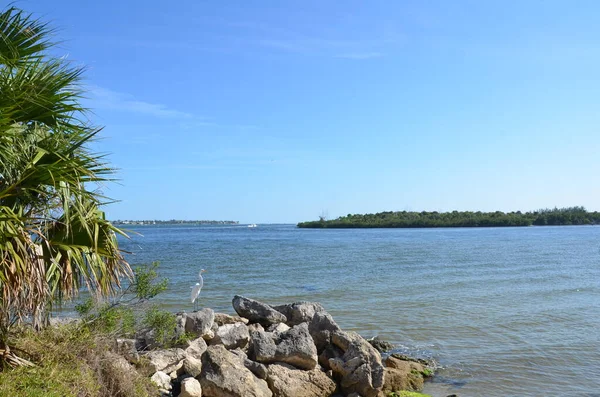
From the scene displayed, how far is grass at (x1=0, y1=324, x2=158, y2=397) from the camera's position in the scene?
245 inches

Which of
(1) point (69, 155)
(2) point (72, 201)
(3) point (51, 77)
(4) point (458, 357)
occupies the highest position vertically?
(3) point (51, 77)

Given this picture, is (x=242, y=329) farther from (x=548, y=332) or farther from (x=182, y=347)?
(x=548, y=332)

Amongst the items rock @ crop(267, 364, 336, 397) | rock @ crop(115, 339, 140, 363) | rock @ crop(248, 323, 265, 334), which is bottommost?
rock @ crop(267, 364, 336, 397)

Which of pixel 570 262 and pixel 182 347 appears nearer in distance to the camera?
pixel 182 347

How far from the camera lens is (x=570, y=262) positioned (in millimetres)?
33750

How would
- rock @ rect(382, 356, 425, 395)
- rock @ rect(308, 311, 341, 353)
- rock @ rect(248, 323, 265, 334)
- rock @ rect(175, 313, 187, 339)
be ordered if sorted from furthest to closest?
1. rock @ rect(248, 323, 265, 334)
2. rock @ rect(308, 311, 341, 353)
3. rock @ rect(382, 356, 425, 395)
4. rock @ rect(175, 313, 187, 339)

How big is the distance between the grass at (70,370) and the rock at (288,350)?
220cm

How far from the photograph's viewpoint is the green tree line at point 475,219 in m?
124

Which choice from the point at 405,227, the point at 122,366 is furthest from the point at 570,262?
the point at 405,227

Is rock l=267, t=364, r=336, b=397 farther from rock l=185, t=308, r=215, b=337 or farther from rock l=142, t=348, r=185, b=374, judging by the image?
rock l=185, t=308, r=215, b=337

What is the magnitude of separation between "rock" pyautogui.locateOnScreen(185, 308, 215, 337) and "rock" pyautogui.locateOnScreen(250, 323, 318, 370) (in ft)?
3.16

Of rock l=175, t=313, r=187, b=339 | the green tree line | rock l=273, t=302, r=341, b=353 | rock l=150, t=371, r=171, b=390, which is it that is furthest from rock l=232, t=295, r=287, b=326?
the green tree line

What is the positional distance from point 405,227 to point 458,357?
11581 cm

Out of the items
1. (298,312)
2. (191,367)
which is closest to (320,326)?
(298,312)
